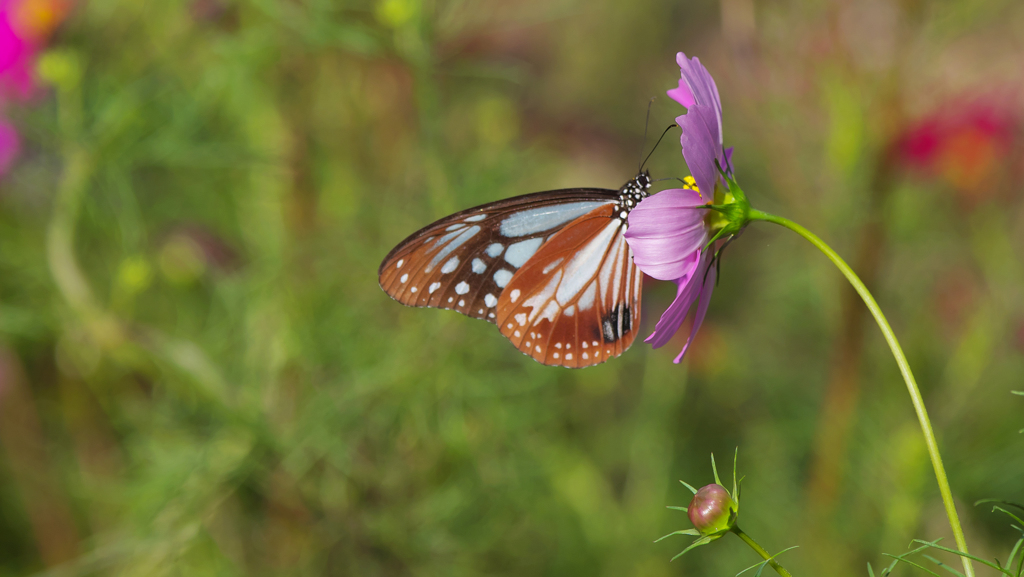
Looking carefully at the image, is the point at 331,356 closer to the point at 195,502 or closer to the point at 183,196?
the point at 195,502

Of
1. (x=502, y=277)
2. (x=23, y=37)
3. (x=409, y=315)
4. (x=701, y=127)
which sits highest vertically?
(x=23, y=37)

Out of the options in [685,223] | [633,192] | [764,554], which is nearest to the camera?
[764,554]

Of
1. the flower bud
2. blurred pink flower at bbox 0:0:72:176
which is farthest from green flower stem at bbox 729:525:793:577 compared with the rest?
blurred pink flower at bbox 0:0:72:176

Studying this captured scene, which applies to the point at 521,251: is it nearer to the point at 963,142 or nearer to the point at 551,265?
the point at 551,265

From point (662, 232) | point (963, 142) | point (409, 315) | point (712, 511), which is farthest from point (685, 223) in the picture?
point (963, 142)

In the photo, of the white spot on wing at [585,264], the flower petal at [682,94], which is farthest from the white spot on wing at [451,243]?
the flower petal at [682,94]

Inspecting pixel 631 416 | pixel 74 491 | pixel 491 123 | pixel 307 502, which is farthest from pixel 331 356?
pixel 631 416
